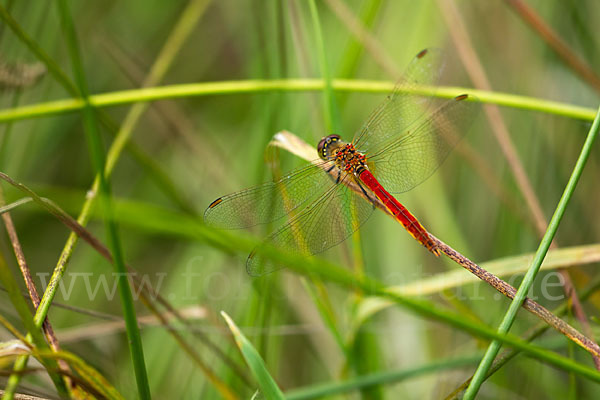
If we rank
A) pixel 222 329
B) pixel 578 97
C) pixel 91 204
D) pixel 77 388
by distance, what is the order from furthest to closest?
pixel 578 97, pixel 222 329, pixel 91 204, pixel 77 388

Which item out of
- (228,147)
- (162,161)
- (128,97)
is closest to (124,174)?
(162,161)

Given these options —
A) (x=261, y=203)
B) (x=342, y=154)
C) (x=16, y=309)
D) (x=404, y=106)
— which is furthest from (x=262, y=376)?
(x=404, y=106)

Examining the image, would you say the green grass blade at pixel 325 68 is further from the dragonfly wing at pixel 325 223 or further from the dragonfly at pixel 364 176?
the dragonfly wing at pixel 325 223

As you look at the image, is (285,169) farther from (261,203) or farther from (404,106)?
(404,106)

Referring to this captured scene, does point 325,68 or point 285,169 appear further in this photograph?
point 285,169

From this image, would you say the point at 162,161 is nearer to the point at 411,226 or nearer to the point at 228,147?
the point at 228,147
